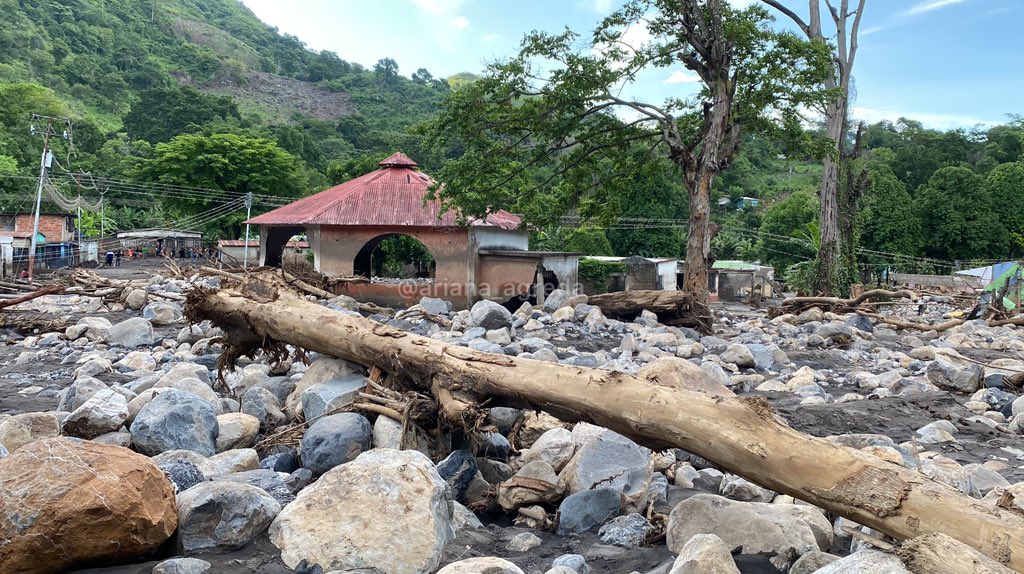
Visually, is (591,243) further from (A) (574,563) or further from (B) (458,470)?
(A) (574,563)

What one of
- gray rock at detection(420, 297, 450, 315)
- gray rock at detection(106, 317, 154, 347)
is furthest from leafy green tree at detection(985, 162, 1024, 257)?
gray rock at detection(106, 317, 154, 347)

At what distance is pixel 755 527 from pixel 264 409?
12.2 feet

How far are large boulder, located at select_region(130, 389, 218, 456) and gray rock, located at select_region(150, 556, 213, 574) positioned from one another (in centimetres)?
167

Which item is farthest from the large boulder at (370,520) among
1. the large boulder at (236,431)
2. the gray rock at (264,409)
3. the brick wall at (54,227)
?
the brick wall at (54,227)

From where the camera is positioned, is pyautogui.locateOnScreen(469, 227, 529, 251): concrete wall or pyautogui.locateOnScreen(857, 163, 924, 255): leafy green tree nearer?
pyautogui.locateOnScreen(469, 227, 529, 251): concrete wall

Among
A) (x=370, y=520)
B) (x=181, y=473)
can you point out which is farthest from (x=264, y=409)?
(x=370, y=520)

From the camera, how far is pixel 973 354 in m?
11.1

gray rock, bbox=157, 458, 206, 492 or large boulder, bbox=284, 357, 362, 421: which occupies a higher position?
large boulder, bbox=284, 357, 362, 421

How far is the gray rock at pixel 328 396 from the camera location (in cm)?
522

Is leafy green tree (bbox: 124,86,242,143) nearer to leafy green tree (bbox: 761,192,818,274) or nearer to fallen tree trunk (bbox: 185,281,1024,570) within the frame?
leafy green tree (bbox: 761,192,818,274)

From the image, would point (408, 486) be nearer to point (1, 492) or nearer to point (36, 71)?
point (1, 492)

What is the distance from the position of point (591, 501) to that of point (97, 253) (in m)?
43.3

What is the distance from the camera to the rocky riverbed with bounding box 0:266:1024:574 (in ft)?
9.82

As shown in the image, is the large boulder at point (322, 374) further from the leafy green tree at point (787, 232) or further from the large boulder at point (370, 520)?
the leafy green tree at point (787, 232)
